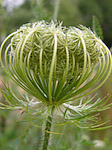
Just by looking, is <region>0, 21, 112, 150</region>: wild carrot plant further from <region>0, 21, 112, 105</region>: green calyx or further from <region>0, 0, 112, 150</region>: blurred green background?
<region>0, 0, 112, 150</region>: blurred green background

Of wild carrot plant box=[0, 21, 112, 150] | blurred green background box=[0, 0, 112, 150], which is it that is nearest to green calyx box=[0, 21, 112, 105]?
wild carrot plant box=[0, 21, 112, 150]

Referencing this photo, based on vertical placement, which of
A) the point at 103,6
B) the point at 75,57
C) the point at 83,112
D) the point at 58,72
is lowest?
the point at 83,112

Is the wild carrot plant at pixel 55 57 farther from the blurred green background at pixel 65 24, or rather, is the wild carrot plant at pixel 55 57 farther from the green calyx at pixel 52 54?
the blurred green background at pixel 65 24

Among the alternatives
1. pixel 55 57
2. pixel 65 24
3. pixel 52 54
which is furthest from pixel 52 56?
pixel 65 24

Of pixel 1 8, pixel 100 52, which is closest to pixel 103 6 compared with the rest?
pixel 1 8

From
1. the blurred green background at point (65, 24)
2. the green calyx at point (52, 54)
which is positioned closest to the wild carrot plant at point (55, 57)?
the green calyx at point (52, 54)

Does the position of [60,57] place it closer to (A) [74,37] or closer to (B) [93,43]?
(A) [74,37]

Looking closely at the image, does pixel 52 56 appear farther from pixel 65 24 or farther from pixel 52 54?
pixel 65 24

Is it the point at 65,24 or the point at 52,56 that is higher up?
the point at 65,24
